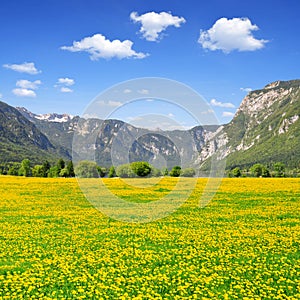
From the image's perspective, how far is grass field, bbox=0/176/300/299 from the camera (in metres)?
11.0

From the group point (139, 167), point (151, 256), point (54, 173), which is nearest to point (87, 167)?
point (139, 167)

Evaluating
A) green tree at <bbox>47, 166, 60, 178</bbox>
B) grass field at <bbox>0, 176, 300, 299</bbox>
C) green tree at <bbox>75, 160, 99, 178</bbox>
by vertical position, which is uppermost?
green tree at <bbox>75, 160, 99, 178</bbox>

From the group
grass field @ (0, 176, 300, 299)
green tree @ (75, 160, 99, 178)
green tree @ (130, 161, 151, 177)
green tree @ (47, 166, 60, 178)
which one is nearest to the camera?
grass field @ (0, 176, 300, 299)

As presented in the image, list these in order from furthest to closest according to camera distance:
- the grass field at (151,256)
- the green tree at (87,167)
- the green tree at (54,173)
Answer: the green tree at (54,173)
the green tree at (87,167)
the grass field at (151,256)

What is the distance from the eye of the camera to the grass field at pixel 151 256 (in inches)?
434

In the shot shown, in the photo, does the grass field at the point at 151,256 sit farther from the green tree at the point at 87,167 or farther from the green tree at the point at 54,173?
the green tree at the point at 54,173

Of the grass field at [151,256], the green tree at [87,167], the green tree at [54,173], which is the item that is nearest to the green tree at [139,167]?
the green tree at [87,167]

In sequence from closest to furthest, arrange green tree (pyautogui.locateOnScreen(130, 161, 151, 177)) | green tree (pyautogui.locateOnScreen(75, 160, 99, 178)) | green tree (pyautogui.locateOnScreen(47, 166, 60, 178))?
green tree (pyautogui.locateOnScreen(75, 160, 99, 178)) < green tree (pyautogui.locateOnScreen(130, 161, 151, 177)) < green tree (pyautogui.locateOnScreen(47, 166, 60, 178))

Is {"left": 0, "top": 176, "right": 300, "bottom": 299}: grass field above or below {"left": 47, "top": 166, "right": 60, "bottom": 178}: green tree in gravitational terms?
above

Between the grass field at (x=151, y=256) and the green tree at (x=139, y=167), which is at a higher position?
the green tree at (x=139, y=167)

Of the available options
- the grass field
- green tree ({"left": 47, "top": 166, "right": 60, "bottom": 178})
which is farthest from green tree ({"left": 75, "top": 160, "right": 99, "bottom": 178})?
green tree ({"left": 47, "top": 166, "right": 60, "bottom": 178})

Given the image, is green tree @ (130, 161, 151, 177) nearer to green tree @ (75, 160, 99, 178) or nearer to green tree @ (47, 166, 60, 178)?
green tree @ (75, 160, 99, 178)

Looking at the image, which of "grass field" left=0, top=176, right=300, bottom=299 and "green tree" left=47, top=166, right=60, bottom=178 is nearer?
"grass field" left=0, top=176, right=300, bottom=299

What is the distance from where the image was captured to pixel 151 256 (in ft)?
49.0
